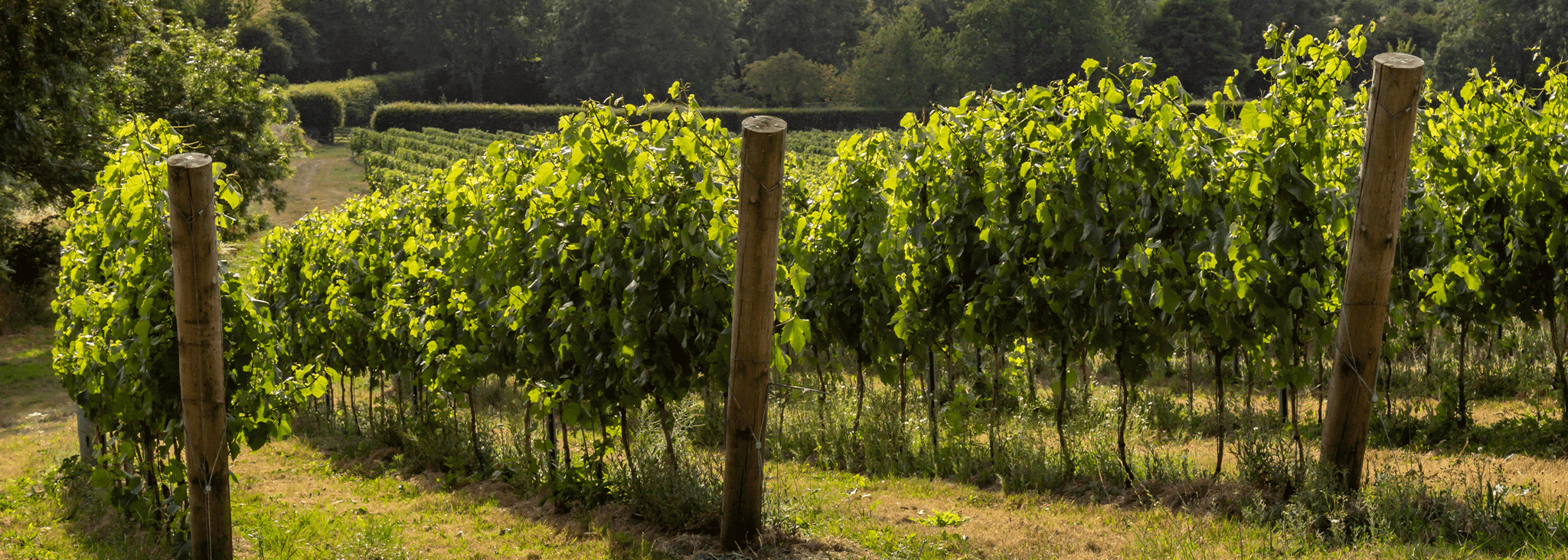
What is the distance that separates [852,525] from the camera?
479 centimetres

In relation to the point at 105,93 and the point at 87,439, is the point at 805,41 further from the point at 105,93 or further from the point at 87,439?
the point at 87,439

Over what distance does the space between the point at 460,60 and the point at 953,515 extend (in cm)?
6910

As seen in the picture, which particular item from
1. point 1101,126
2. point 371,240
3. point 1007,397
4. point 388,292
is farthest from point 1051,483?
point 371,240

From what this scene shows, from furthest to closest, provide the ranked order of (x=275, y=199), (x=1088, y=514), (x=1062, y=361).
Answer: (x=275, y=199)
(x=1062, y=361)
(x=1088, y=514)

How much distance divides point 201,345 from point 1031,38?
59226mm

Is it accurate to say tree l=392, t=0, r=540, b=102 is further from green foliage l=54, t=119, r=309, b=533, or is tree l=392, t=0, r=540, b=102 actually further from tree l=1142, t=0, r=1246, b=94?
green foliage l=54, t=119, r=309, b=533

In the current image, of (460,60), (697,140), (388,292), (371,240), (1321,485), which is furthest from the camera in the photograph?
(460,60)

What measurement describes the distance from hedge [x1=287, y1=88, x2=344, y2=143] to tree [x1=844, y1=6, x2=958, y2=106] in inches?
1155

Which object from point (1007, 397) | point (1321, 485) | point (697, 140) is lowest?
point (1007, 397)

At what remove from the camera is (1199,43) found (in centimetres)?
5659

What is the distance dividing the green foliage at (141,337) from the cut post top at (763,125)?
2.23 metres

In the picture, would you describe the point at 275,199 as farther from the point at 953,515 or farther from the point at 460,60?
the point at 460,60

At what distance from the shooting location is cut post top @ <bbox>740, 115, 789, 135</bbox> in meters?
3.90

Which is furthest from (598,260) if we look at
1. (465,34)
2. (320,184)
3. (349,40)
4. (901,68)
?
(349,40)
